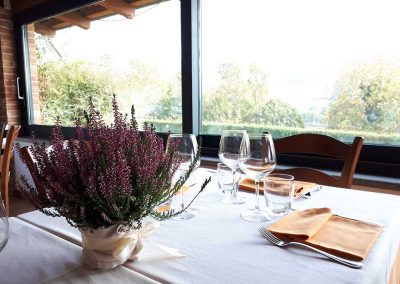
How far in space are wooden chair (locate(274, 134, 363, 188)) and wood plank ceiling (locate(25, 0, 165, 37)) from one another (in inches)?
60.4

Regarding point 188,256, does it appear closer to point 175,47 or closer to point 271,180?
point 271,180

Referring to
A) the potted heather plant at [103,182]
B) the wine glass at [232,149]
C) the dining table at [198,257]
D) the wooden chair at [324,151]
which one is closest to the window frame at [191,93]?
the wooden chair at [324,151]

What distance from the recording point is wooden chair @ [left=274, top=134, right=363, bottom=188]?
1064 mm

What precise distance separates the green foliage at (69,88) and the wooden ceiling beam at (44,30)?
0.27m

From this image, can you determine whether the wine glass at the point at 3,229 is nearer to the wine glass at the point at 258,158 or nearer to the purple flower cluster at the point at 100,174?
the purple flower cluster at the point at 100,174

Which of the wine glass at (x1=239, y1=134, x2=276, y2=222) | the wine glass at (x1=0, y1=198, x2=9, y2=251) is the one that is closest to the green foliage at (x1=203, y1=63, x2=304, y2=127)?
the wine glass at (x1=239, y1=134, x2=276, y2=222)

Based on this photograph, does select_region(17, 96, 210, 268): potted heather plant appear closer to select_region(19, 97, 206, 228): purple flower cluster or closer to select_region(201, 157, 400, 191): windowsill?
select_region(19, 97, 206, 228): purple flower cluster

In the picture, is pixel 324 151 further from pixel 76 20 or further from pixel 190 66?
pixel 76 20

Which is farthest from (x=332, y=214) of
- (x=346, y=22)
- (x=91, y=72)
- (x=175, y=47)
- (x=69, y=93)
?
(x=69, y=93)

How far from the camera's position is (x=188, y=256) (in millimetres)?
537

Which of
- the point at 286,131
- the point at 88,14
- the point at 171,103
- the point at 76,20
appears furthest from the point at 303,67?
the point at 76,20

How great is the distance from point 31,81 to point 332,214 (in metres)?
3.24

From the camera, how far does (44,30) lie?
308 centimetres

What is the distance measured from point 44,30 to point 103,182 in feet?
10.5
